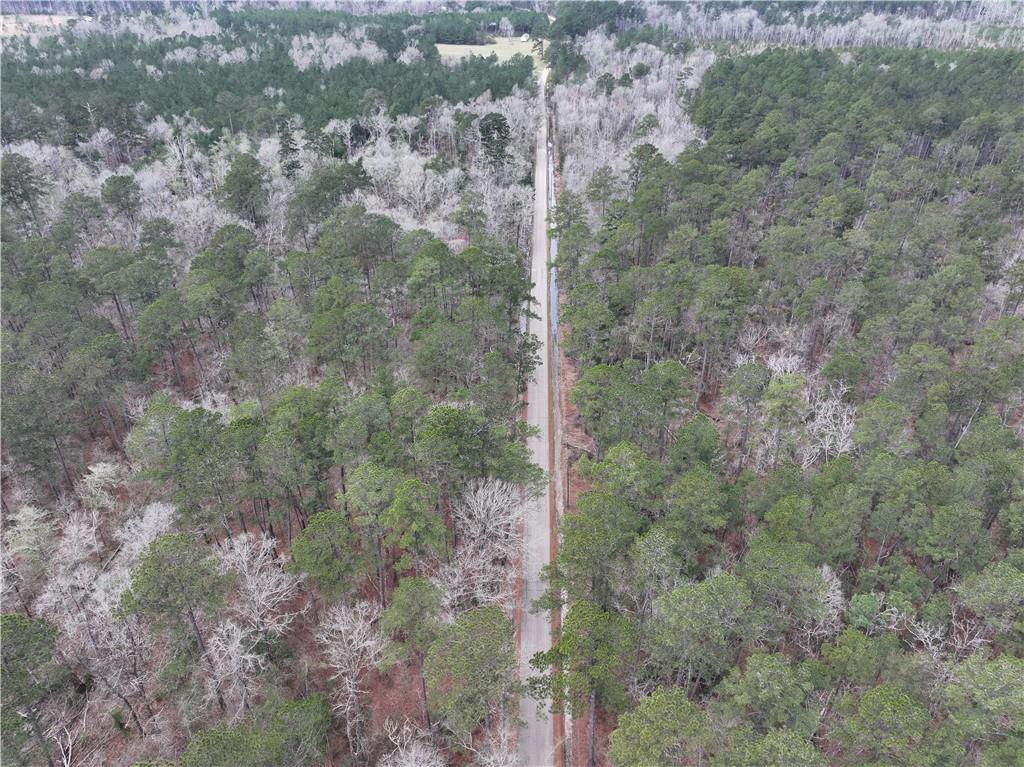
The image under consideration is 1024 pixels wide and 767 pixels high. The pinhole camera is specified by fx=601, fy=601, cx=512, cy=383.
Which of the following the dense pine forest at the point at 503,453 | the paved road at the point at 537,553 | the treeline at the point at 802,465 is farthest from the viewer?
the paved road at the point at 537,553

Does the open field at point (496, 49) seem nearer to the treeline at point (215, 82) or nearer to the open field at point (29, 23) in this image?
the treeline at point (215, 82)

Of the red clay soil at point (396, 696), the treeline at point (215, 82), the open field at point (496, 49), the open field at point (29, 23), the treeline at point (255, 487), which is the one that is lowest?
the red clay soil at point (396, 696)

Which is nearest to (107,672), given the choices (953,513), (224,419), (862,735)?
(224,419)

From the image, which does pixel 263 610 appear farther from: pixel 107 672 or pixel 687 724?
pixel 687 724

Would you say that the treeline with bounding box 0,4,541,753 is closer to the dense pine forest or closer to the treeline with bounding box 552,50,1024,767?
the dense pine forest

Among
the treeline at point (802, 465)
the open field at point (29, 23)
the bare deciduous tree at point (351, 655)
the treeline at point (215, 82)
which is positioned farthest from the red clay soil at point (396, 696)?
the open field at point (29, 23)

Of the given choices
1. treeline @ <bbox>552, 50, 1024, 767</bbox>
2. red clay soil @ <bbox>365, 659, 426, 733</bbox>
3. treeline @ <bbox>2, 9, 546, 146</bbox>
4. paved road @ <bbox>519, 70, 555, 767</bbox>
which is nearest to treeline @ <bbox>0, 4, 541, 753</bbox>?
red clay soil @ <bbox>365, 659, 426, 733</bbox>
